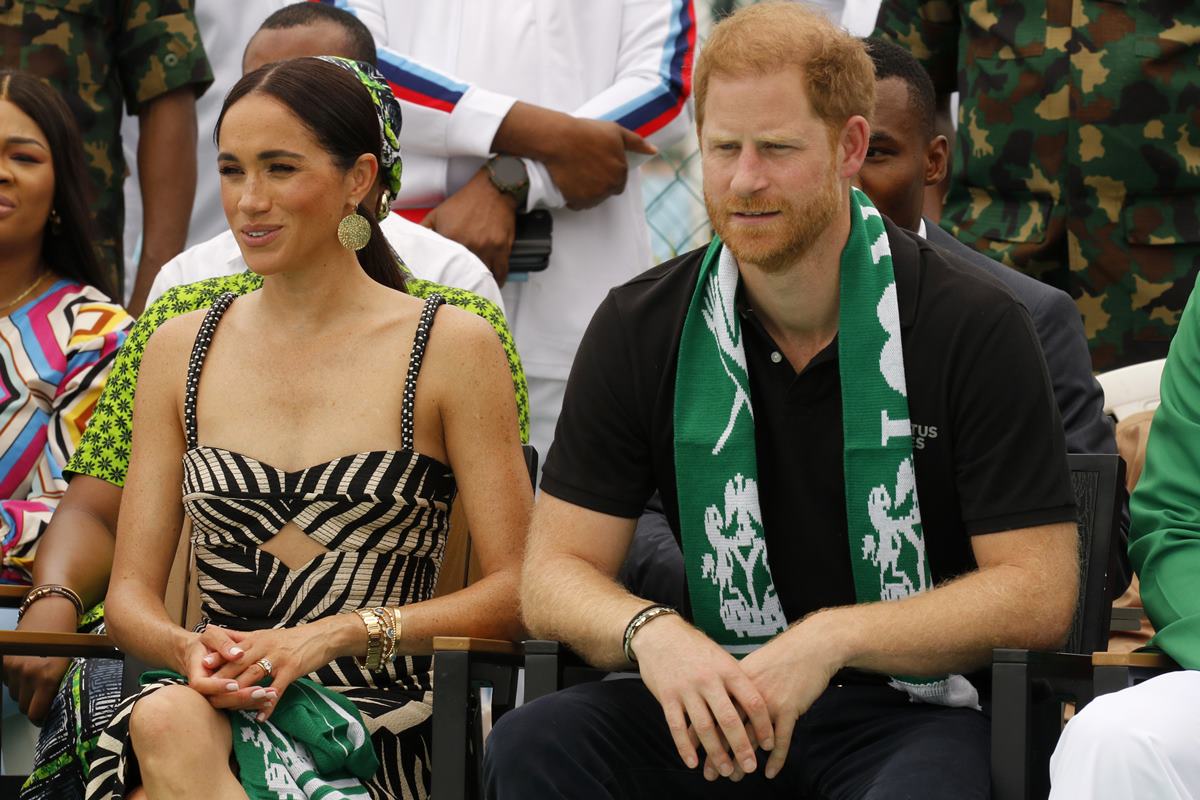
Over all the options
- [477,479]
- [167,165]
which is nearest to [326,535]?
[477,479]

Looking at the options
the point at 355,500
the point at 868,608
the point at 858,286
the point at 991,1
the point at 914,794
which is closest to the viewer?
the point at 914,794

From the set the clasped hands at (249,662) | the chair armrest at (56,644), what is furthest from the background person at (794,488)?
the chair armrest at (56,644)

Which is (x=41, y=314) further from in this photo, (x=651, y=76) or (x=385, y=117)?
(x=651, y=76)

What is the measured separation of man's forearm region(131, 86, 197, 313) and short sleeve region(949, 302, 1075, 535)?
3.13 m

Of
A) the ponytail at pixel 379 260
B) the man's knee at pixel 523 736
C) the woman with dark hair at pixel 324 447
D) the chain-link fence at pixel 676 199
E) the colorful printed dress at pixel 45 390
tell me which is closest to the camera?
the man's knee at pixel 523 736

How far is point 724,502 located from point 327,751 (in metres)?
0.83

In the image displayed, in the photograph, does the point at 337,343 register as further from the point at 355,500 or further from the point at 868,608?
the point at 868,608

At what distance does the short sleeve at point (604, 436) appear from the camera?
3.58 meters

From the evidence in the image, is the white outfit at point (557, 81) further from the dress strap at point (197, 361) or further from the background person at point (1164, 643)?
the background person at point (1164, 643)

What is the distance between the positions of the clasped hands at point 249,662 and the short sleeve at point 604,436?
1.77 feet

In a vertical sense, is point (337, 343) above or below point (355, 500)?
above

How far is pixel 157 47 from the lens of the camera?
226 inches

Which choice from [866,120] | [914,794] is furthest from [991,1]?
[914,794]

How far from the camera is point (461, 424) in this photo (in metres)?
3.83
